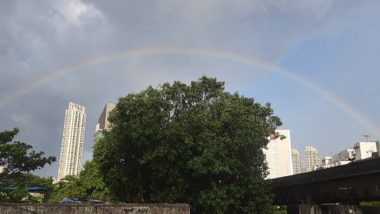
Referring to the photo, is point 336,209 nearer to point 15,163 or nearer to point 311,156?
point 15,163

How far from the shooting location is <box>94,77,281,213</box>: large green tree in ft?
102

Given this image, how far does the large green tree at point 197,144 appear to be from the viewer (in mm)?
30953

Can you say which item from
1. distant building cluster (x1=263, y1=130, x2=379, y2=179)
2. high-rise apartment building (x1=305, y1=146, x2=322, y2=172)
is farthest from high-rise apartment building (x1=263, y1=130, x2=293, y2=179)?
high-rise apartment building (x1=305, y1=146, x2=322, y2=172)

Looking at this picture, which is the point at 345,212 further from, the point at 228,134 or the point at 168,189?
the point at 168,189

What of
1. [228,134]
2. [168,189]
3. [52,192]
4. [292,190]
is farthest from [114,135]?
[52,192]

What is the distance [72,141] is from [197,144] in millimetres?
98767

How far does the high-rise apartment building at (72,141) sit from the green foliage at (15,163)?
84.5m

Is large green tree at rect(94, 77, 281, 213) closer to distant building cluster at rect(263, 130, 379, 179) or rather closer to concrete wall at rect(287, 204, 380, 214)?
concrete wall at rect(287, 204, 380, 214)

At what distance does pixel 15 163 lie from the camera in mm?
39594

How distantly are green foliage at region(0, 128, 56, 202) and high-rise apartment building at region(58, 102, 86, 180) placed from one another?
8455 centimetres

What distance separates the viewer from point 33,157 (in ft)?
131

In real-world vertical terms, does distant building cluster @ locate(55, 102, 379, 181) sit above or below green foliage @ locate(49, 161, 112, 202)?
above

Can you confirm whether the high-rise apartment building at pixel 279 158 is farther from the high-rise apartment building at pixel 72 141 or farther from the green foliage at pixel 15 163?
the green foliage at pixel 15 163

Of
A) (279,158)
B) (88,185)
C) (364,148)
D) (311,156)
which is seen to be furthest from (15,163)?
(311,156)
